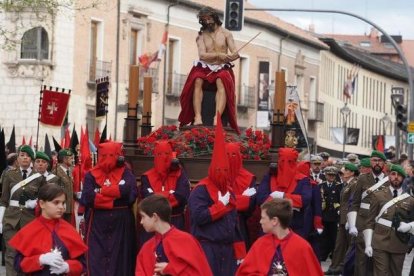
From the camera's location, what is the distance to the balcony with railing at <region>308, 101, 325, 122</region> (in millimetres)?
77812

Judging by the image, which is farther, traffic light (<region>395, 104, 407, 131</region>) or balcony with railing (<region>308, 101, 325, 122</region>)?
balcony with railing (<region>308, 101, 325, 122</region>)

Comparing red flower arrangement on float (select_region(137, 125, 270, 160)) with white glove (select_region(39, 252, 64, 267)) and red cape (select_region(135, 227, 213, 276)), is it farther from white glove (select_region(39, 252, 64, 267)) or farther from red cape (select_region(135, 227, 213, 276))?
red cape (select_region(135, 227, 213, 276))

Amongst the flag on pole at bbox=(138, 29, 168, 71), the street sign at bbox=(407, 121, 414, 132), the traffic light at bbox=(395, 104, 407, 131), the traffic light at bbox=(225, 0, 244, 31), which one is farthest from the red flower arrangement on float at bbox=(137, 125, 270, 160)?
the flag on pole at bbox=(138, 29, 168, 71)

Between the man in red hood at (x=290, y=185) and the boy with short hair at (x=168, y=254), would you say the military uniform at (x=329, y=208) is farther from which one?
the boy with short hair at (x=168, y=254)

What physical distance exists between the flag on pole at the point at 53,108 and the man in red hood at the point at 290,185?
29.5ft

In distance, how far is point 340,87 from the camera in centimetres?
8906

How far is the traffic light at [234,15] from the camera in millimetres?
30953

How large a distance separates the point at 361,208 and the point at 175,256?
8876 mm

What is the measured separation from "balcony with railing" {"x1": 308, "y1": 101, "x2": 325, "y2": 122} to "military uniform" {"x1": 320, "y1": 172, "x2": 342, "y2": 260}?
5177 cm

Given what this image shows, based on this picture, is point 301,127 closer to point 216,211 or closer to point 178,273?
point 216,211

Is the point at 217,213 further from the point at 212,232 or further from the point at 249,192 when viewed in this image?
the point at 249,192

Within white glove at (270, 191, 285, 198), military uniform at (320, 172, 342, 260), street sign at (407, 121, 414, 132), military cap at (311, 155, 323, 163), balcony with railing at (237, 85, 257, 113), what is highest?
balcony with railing at (237, 85, 257, 113)

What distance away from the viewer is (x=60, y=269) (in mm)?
11258

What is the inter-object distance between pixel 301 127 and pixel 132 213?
12.1m
